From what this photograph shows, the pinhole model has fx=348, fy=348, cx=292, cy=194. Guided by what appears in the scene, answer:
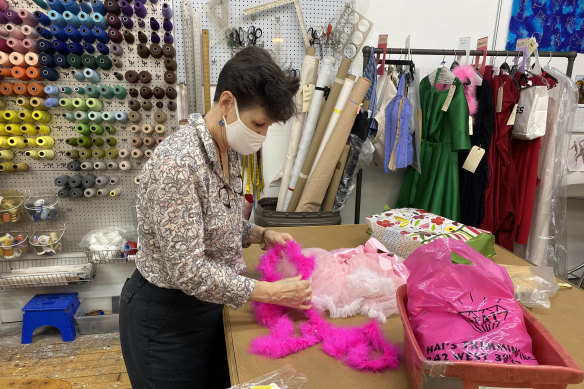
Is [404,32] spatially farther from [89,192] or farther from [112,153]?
[89,192]

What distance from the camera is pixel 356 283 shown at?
1.17 metres

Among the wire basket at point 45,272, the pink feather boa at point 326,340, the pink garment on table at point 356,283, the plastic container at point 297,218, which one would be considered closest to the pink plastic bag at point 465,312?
the pink feather boa at point 326,340

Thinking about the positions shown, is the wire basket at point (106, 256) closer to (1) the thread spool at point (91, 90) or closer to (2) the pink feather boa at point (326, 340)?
(1) the thread spool at point (91, 90)

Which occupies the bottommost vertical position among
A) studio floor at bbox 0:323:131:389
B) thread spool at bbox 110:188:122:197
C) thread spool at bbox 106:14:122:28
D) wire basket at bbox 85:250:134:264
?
studio floor at bbox 0:323:131:389

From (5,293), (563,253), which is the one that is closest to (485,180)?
(563,253)

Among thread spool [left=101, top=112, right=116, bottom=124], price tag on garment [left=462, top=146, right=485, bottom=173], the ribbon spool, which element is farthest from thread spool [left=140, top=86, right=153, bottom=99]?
price tag on garment [left=462, top=146, right=485, bottom=173]

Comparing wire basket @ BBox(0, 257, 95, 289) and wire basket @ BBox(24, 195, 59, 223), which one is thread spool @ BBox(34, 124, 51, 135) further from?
wire basket @ BBox(0, 257, 95, 289)

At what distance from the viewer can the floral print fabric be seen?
1.44 meters

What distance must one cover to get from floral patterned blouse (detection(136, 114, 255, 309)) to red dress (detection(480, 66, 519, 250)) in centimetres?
212

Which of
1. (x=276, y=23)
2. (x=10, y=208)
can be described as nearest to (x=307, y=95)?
(x=276, y=23)

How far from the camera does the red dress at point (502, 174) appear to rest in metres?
2.38

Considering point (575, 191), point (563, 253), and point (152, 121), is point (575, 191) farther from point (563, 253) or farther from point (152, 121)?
point (152, 121)

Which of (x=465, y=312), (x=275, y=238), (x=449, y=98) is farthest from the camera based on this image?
(x=449, y=98)

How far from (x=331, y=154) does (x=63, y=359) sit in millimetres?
2325
